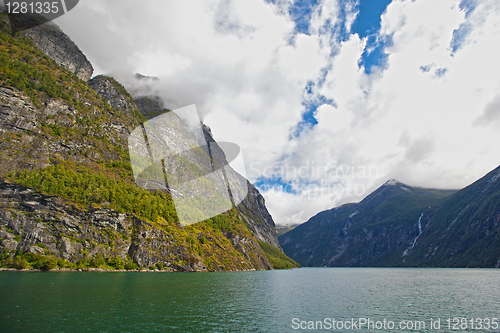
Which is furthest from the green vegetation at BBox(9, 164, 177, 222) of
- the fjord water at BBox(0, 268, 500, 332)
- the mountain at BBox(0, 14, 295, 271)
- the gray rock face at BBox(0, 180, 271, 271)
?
the fjord water at BBox(0, 268, 500, 332)

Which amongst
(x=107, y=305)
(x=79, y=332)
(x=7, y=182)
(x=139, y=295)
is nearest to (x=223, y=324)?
(x=79, y=332)

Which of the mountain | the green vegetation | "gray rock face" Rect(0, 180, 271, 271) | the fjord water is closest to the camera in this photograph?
the fjord water

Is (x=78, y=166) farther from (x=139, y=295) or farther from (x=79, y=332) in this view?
(x=79, y=332)

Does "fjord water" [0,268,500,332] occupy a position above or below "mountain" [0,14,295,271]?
below

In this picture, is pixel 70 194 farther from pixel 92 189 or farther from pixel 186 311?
pixel 186 311

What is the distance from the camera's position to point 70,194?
116m

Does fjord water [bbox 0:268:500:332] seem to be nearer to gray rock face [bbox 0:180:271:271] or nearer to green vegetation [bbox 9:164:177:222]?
gray rock face [bbox 0:180:271:271]

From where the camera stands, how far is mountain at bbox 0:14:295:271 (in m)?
98.2

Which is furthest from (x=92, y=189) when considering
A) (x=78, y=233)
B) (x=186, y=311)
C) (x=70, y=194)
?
(x=186, y=311)

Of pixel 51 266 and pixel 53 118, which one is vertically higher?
pixel 53 118

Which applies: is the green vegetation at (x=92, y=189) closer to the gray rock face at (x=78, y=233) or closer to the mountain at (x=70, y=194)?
the mountain at (x=70, y=194)

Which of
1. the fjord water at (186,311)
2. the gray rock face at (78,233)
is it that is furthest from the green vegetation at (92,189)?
the fjord water at (186,311)

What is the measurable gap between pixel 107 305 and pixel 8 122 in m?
134

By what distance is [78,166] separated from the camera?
141 meters
